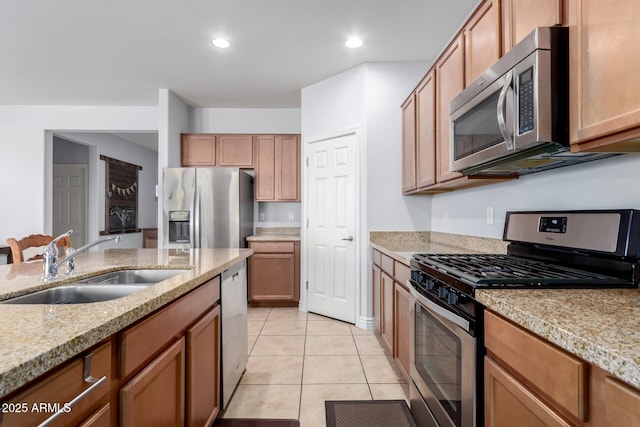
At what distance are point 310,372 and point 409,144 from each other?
2045 mm

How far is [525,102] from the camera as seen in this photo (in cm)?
124

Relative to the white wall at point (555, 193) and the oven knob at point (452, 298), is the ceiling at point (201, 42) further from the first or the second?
the oven knob at point (452, 298)

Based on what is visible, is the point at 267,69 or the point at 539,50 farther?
the point at 267,69

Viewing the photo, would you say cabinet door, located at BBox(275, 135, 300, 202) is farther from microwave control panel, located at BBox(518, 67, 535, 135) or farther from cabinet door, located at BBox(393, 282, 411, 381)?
microwave control panel, located at BBox(518, 67, 535, 135)

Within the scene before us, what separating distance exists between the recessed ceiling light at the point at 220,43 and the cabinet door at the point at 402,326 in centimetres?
250

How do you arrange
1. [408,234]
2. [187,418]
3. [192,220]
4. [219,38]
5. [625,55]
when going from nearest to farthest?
1. [625,55]
2. [187,418]
3. [219,38]
4. [408,234]
5. [192,220]

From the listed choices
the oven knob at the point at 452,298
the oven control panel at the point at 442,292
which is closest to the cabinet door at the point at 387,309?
the oven control panel at the point at 442,292

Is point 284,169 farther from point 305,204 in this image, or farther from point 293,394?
point 293,394

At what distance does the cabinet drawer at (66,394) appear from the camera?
58cm

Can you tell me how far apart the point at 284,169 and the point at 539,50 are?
3.47 meters

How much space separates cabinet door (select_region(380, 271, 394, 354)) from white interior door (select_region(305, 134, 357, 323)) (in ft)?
2.11

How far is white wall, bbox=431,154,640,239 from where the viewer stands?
123 centimetres

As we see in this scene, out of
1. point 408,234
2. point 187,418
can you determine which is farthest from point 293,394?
point 408,234

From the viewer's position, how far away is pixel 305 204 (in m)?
3.86
